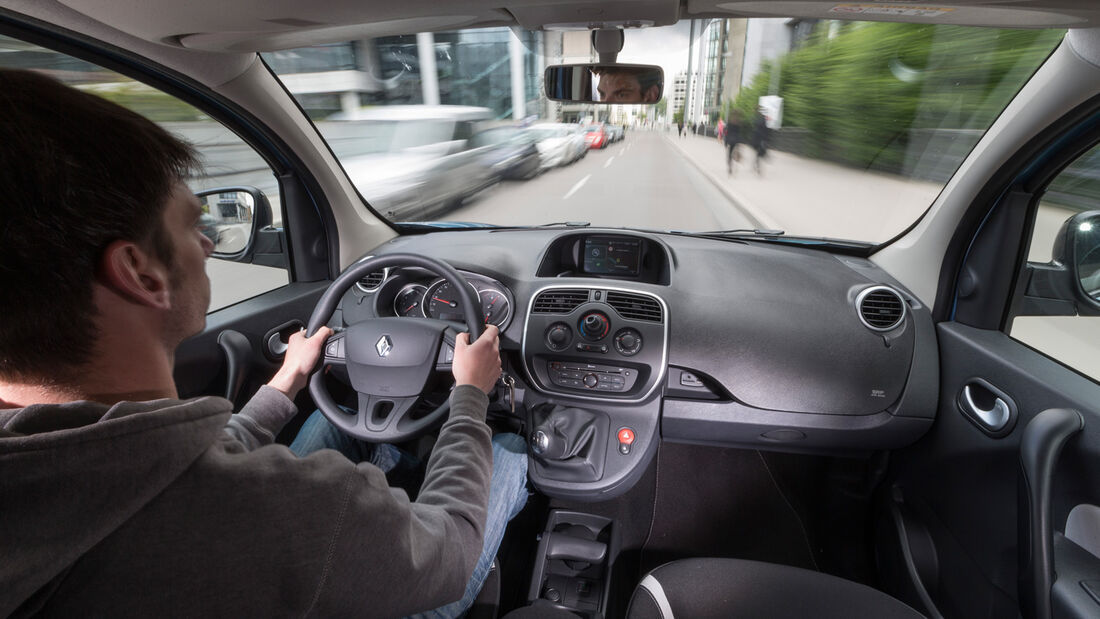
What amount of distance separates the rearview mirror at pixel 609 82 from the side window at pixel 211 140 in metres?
1.26

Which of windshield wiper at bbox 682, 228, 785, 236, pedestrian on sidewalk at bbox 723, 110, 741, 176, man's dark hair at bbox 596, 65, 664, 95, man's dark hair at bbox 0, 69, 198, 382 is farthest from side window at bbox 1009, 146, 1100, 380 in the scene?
man's dark hair at bbox 0, 69, 198, 382

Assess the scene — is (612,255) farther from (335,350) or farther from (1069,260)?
(1069,260)

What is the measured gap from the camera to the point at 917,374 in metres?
2.20

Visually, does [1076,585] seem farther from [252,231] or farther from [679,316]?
[252,231]

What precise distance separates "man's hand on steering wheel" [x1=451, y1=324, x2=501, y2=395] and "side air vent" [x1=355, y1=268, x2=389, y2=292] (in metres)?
0.83

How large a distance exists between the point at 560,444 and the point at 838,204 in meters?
2.66

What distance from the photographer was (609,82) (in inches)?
78.7

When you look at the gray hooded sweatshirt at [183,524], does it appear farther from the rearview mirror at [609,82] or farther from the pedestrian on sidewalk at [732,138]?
the pedestrian on sidewalk at [732,138]

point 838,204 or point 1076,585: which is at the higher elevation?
point 838,204

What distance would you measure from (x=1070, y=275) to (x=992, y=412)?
0.58 meters

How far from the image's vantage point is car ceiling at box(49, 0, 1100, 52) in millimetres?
1393

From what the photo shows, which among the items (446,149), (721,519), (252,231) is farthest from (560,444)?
(446,149)

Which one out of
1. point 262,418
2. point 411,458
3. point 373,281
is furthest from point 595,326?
point 262,418

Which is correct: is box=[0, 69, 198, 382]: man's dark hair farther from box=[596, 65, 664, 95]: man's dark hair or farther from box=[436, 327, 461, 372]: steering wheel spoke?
box=[596, 65, 664, 95]: man's dark hair
